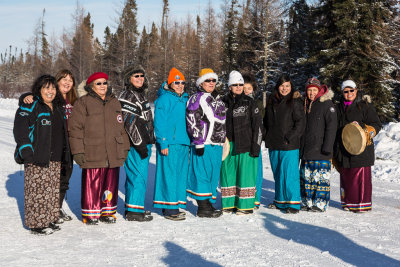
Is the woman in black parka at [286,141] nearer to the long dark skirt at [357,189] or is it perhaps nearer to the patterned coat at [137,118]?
the long dark skirt at [357,189]

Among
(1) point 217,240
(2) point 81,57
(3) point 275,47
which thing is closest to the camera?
(1) point 217,240

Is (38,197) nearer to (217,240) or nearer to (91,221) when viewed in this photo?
(91,221)

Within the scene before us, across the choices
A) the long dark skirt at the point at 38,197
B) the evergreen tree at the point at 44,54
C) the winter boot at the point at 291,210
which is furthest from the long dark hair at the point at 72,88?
the evergreen tree at the point at 44,54

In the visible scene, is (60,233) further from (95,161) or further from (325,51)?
(325,51)

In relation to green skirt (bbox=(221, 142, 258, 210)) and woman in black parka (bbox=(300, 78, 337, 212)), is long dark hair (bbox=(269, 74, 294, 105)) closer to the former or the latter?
woman in black parka (bbox=(300, 78, 337, 212))

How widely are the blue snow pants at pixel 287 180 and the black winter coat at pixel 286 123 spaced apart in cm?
14

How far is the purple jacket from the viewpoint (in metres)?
5.52

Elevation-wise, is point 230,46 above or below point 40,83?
above

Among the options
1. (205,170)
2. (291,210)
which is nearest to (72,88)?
(205,170)

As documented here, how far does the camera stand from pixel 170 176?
550cm

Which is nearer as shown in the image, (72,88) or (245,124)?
(72,88)

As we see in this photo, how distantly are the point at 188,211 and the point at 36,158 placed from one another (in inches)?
96.8

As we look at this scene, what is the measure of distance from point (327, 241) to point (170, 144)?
7.94ft

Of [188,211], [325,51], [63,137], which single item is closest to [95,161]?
[63,137]
